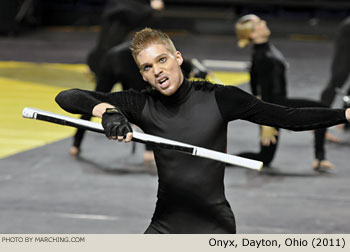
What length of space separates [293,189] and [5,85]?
21.1 ft

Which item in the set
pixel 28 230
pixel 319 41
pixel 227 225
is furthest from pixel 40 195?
pixel 319 41

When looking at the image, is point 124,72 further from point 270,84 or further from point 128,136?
point 128,136

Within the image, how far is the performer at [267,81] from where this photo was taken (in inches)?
283

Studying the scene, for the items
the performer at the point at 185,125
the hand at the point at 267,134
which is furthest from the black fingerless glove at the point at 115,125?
the hand at the point at 267,134

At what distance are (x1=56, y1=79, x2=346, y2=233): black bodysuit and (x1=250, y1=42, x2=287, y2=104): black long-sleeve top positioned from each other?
141 inches

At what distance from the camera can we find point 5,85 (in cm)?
1198

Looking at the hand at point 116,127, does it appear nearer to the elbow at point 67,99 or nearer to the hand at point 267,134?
the elbow at point 67,99

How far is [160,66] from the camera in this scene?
3.44 m

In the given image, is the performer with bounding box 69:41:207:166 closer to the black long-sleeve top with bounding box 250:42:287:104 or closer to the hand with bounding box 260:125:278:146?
the black long-sleeve top with bounding box 250:42:287:104

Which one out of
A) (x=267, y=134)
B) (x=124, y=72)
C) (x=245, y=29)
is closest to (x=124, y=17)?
(x=124, y=72)

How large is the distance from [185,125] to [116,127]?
0.55 meters

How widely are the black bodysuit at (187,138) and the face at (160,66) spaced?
143mm
